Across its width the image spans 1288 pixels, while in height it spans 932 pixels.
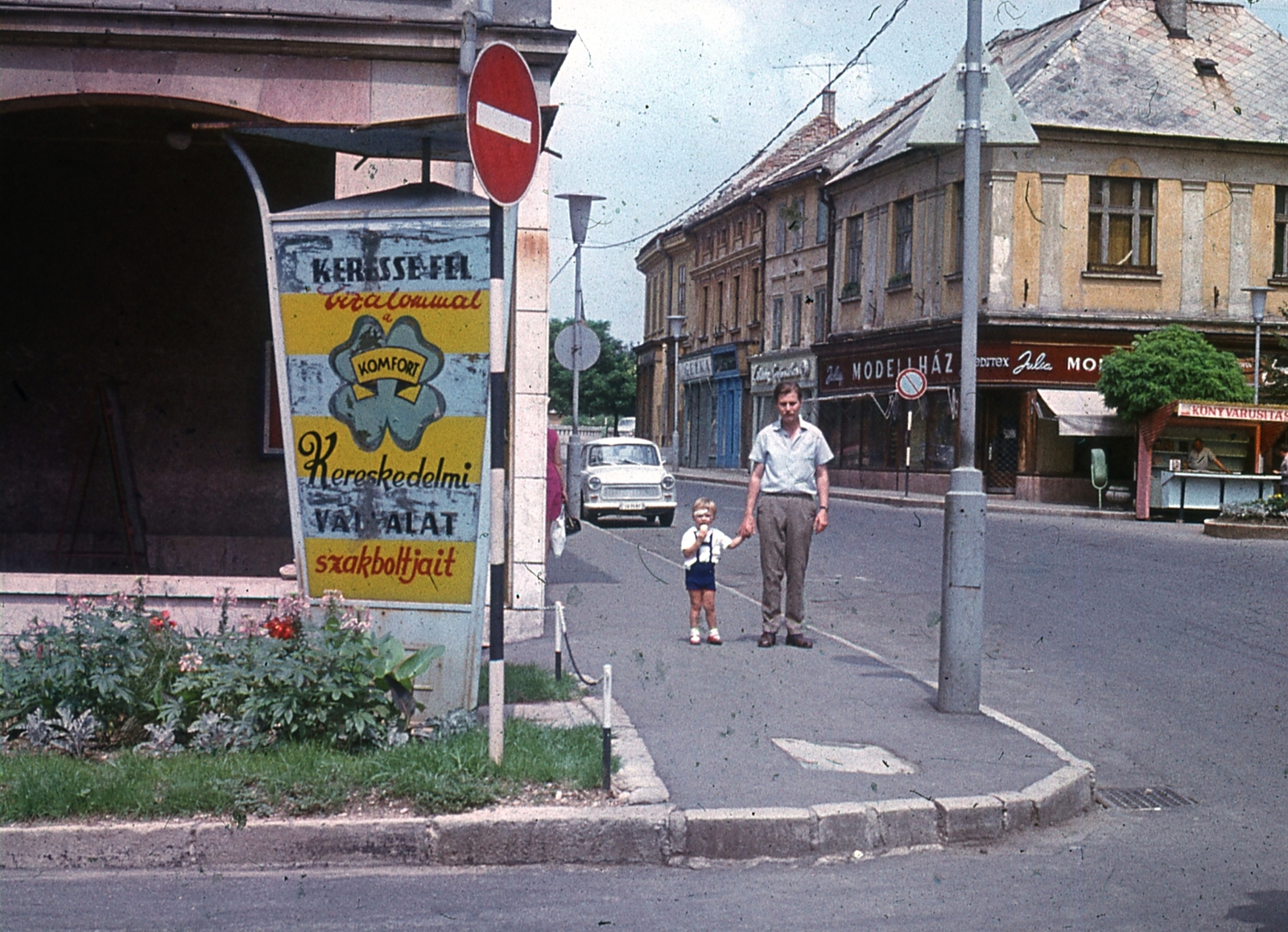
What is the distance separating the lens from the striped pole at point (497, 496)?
6.07 metres

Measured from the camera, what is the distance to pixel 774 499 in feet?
34.7

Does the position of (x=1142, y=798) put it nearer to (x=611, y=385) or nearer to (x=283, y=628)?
(x=283, y=628)

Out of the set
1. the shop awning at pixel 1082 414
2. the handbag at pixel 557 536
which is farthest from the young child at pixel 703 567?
the shop awning at pixel 1082 414

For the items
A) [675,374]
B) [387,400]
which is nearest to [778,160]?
[675,374]

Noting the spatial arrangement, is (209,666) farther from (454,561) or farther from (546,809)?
(546,809)

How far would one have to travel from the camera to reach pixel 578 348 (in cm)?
2223

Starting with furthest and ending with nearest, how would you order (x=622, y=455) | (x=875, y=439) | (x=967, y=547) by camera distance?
1. (x=875, y=439)
2. (x=622, y=455)
3. (x=967, y=547)

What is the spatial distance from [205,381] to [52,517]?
185cm

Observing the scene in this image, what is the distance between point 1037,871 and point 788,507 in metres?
5.27

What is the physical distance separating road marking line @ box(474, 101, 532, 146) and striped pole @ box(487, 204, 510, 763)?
0.32 metres

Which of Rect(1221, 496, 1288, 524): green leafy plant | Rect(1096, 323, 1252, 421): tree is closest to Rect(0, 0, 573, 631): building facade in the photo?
Rect(1221, 496, 1288, 524): green leafy plant

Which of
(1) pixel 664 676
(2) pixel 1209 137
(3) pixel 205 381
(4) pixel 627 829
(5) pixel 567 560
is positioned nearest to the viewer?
(4) pixel 627 829

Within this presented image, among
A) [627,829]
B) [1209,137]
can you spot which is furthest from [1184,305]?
[627,829]

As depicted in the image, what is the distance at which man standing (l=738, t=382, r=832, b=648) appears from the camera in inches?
411
